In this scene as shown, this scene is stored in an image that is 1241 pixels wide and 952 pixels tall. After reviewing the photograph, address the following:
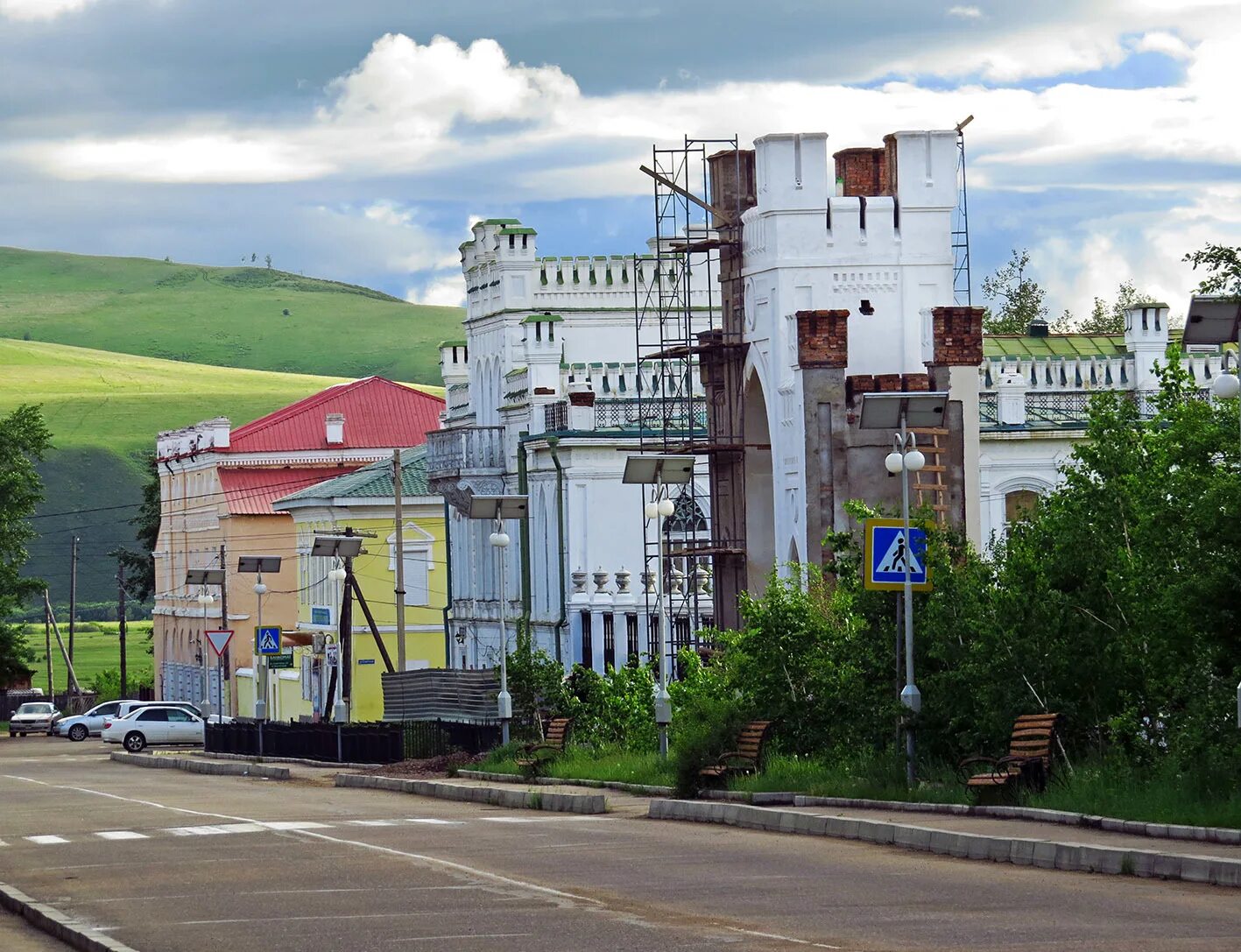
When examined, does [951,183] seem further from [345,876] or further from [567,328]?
[345,876]

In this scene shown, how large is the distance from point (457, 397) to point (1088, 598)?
4258 cm

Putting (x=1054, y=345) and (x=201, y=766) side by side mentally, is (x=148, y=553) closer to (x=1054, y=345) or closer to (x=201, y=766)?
(x=201, y=766)

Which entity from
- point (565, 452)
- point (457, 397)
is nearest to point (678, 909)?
point (565, 452)

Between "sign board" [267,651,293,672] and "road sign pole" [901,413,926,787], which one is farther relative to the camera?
"sign board" [267,651,293,672]

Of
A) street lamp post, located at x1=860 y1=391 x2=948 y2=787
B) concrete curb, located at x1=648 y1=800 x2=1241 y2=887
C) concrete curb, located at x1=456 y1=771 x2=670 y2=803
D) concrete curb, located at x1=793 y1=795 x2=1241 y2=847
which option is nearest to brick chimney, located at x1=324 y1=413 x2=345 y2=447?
concrete curb, located at x1=456 y1=771 x2=670 y2=803

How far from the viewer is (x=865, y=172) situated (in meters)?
43.9

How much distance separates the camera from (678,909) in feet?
52.2

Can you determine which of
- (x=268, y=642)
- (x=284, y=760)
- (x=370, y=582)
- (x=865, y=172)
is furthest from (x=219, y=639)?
(x=865, y=172)

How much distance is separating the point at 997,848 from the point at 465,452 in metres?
40.6

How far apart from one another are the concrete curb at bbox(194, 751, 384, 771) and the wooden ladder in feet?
35.4

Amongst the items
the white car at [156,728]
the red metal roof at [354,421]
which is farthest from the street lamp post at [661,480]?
the red metal roof at [354,421]

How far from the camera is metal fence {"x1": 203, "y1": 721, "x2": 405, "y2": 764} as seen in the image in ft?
143

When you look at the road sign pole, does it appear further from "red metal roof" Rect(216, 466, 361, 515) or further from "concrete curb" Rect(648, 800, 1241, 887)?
"red metal roof" Rect(216, 466, 361, 515)

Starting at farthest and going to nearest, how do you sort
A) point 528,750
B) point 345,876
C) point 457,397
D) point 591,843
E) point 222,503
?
point 222,503 < point 457,397 < point 528,750 < point 591,843 < point 345,876
